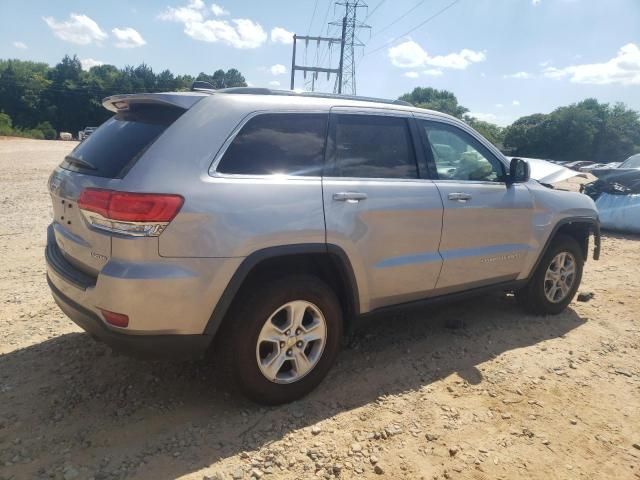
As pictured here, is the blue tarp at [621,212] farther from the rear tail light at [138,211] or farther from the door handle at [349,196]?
the rear tail light at [138,211]

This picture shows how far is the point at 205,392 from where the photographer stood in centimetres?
321

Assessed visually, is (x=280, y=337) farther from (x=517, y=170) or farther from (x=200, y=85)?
(x=517, y=170)

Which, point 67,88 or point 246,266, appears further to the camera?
point 67,88

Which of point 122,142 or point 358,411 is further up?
point 122,142

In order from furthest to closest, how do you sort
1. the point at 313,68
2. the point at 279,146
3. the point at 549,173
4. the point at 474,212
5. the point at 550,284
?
the point at 313,68, the point at 549,173, the point at 550,284, the point at 474,212, the point at 279,146

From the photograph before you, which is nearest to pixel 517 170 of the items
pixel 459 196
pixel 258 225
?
pixel 459 196

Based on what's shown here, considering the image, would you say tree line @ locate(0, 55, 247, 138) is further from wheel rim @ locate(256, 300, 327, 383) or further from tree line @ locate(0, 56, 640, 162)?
wheel rim @ locate(256, 300, 327, 383)

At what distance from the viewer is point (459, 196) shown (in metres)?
3.73

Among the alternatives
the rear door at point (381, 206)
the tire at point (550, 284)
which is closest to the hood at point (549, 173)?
the tire at point (550, 284)

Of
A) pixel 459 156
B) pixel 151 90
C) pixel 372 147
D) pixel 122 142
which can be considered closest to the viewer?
pixel 122 142

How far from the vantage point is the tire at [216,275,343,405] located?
A: 2773 mm

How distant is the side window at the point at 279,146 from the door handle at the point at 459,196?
3.77 feet

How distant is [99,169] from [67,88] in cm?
9373

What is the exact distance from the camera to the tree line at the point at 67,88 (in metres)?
78.4
